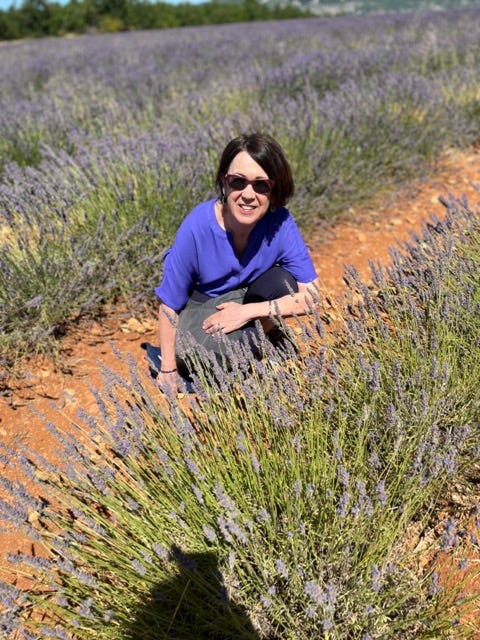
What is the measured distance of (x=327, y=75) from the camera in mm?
5797

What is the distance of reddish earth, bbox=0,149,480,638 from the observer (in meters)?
2.02

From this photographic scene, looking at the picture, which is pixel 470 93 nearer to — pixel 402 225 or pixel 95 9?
pixel 402 225

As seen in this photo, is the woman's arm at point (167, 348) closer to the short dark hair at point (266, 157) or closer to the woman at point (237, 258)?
the woman at point (237, 258)

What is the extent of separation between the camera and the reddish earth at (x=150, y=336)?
2.02 meters

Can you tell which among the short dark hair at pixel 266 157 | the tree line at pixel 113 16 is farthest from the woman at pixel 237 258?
the tree line at pixel 113 16

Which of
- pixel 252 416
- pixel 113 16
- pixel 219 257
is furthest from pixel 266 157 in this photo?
pixel 113 16

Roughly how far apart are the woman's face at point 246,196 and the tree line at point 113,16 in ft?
106

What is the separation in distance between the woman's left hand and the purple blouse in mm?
160

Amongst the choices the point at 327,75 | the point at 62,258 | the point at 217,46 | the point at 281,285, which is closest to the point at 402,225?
the point at 281,285

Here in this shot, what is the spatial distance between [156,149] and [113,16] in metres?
35.3

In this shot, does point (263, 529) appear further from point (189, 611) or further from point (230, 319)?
point (230, 319)

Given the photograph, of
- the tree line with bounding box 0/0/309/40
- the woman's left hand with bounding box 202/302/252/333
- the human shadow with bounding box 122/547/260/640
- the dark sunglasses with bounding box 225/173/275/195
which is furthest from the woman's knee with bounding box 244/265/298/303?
the tree line with bounding box 0/0/309/40

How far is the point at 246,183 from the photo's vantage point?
196 centimetres

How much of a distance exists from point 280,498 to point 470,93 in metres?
5.42
